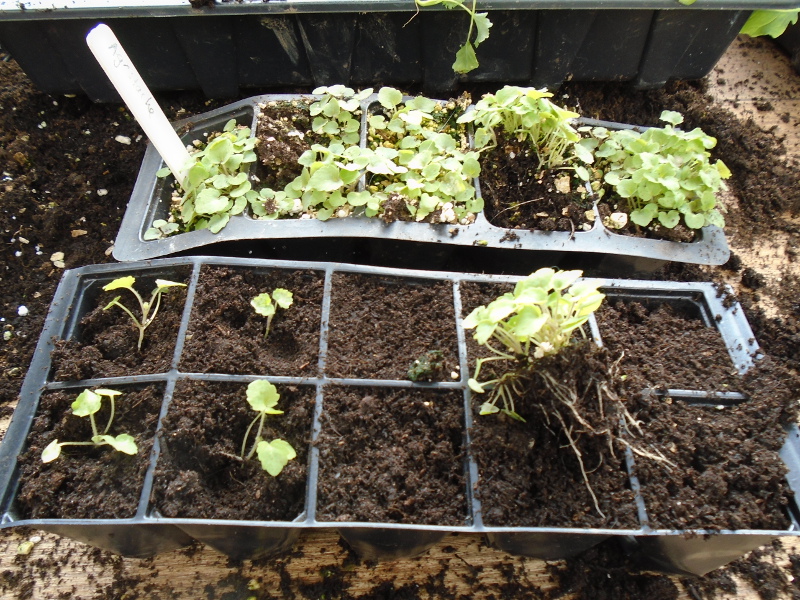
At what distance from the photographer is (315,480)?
0.96 m

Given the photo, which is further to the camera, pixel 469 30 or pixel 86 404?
pixel 469 30

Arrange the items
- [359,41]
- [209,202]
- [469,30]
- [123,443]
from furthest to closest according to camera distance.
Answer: [359,41] < [469,30] < [209,202] < [123,443]

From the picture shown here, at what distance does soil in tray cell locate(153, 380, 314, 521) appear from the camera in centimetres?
97

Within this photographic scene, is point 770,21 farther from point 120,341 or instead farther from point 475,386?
point 120,341

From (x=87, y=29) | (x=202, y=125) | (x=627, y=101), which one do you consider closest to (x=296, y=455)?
(x=202, y=125)

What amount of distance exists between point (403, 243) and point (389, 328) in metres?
0.24

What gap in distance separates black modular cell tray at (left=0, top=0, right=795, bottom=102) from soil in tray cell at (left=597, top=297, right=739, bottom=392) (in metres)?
0.76

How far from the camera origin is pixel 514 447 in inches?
39.3

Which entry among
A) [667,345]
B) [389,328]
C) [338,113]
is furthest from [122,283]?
[667,345]

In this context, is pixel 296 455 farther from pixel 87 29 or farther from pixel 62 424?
pixel 87 29

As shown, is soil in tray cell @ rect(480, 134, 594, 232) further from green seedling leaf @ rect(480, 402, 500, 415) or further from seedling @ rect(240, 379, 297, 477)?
seedling @ rect(240, 379, 297, 477)

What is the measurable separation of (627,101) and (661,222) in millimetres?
647

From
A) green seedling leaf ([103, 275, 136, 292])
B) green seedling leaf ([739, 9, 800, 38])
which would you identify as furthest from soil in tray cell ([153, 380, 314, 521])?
green seedling leaf ([739, 9, 800, 38])

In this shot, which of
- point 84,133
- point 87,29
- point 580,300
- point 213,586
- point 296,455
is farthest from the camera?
point 84,133
